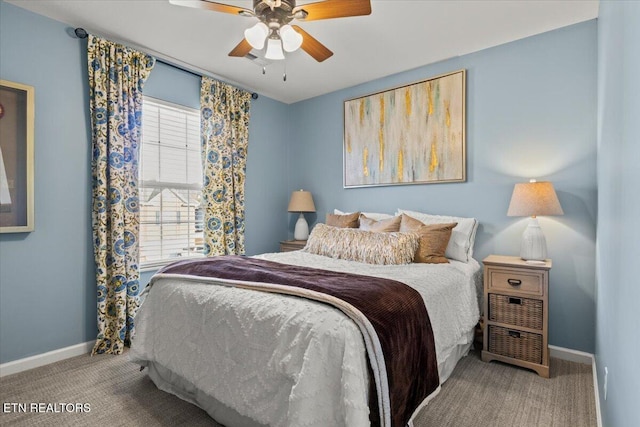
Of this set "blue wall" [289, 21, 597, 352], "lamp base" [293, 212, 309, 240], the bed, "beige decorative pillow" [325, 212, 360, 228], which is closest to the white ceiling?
"blue wall" [289, 21, 597, 352]

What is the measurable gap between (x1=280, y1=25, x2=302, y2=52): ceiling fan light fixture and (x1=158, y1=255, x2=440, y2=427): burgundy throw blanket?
1.46 metres

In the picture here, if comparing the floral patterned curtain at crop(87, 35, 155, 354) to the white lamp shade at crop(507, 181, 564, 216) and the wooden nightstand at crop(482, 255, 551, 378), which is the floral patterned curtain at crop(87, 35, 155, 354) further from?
the white lamp shade at crop(507, 181, 564, 216)

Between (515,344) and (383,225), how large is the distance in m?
1.37

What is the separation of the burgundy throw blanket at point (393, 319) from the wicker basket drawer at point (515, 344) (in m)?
1.02

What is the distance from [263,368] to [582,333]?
2.57 meters

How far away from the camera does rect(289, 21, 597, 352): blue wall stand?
2.54 metres

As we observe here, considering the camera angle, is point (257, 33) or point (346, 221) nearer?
point (257, 33)

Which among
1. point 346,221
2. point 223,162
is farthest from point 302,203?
point 223,162

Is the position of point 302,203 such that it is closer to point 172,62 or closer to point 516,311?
point 172,62

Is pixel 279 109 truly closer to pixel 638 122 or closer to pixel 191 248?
pixel 191 248

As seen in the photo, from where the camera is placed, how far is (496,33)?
107 inches

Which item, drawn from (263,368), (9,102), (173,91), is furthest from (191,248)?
(263,368)

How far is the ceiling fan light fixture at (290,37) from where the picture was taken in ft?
6.65

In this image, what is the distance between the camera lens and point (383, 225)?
3.02 metres
